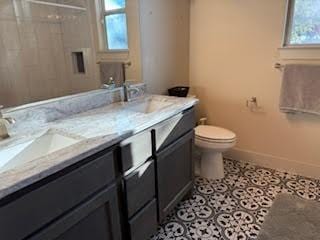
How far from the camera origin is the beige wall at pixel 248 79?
2.32 metres

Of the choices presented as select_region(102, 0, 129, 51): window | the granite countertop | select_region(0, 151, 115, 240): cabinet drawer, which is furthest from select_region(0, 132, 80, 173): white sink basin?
select_region(102, 0, 129, 51): window

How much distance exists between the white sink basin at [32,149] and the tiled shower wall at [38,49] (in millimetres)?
306

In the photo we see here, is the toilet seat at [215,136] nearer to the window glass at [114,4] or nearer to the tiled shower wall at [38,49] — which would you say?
the tiled shower wall at [38,49]

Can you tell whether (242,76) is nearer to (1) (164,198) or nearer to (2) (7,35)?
(1) (164,198)

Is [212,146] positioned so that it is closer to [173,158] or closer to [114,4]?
[173,158]

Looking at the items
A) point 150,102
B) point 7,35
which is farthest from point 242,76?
point 7,35

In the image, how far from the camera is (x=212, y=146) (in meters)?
2.25

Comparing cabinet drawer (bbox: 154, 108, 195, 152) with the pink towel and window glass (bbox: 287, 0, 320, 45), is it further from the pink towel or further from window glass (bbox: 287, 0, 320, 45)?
window glass (bbox: 287, 0, 320, 45)

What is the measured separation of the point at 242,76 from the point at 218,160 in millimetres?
886

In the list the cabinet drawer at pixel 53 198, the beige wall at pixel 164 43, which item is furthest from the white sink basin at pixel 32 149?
the beige wall at pixel 164 43

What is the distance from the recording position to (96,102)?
1.79 m

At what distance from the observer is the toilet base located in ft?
7.84

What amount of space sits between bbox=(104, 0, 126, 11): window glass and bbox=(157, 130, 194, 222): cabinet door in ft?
3.69

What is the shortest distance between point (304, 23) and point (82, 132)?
2.09 meters
